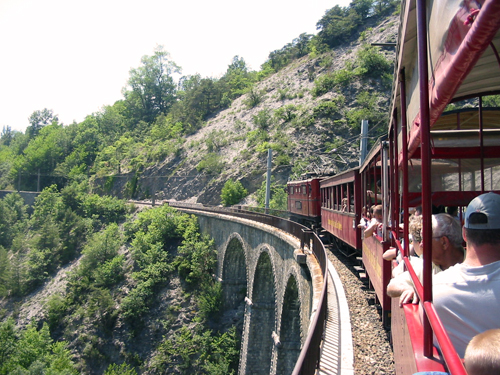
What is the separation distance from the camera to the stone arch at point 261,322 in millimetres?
19578

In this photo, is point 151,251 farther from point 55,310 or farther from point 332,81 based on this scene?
point 332,81

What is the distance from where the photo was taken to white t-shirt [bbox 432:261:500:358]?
1.84 meters

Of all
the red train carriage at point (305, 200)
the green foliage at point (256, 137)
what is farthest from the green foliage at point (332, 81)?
the red train carriage at point (305, 200)

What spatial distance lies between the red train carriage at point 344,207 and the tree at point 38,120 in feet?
274

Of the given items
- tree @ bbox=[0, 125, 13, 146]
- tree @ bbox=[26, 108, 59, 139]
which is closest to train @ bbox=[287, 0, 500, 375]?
tree @ bbox=[26, 108, 59, 139]

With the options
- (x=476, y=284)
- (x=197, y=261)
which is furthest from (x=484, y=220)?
(x=197, y=261)

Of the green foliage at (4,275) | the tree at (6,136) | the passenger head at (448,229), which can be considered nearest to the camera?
the passenger head at (448,229)

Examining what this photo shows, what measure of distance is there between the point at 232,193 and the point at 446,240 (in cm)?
3719

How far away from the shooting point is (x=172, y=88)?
271 feet

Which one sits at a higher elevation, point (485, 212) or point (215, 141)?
point (215, 141)

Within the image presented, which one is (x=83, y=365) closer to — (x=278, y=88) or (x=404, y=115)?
(x=404, y=115)

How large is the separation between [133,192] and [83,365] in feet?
110

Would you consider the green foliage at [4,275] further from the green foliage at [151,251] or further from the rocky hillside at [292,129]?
the rocky hillside at [292,129]

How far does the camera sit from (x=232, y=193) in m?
39.7
